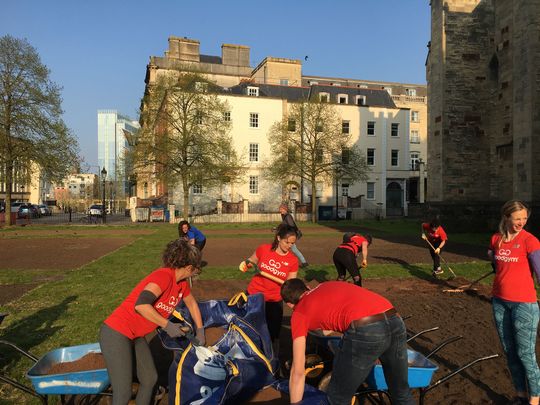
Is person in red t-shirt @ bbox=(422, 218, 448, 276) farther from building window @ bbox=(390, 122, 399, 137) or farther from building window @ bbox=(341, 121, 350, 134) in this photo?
building window @ bbox=(390, 122, 399, 137)

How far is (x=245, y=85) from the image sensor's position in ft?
145

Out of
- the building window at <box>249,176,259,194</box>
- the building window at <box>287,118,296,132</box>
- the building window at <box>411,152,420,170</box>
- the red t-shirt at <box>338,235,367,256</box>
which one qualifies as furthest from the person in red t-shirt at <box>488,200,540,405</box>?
the building window at <box>411,152,420,170</box>

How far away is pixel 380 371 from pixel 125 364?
220 cm

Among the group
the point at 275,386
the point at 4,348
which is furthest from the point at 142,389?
the point at 4,348

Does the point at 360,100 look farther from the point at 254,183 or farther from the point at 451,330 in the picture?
the point at 451,330

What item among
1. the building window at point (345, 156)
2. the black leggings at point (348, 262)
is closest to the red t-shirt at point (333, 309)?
the black leggings at point (348, 262)

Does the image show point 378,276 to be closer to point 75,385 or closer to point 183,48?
point 75,385

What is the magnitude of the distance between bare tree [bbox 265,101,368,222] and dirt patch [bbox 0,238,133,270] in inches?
854

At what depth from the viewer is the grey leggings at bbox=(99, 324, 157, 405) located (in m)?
3.34

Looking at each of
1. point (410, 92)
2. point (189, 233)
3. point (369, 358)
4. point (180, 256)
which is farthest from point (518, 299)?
point (410, 92)

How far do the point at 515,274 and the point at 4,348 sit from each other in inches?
252

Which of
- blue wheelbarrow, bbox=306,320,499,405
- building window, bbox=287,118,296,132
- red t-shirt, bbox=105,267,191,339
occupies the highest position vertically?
building window, bbox=287,118,296,132

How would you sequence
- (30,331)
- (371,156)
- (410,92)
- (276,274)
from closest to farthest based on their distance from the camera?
1. (276,274)
2. (30,331)
3. (371,156)
4. (410,92)

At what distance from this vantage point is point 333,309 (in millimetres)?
3072
